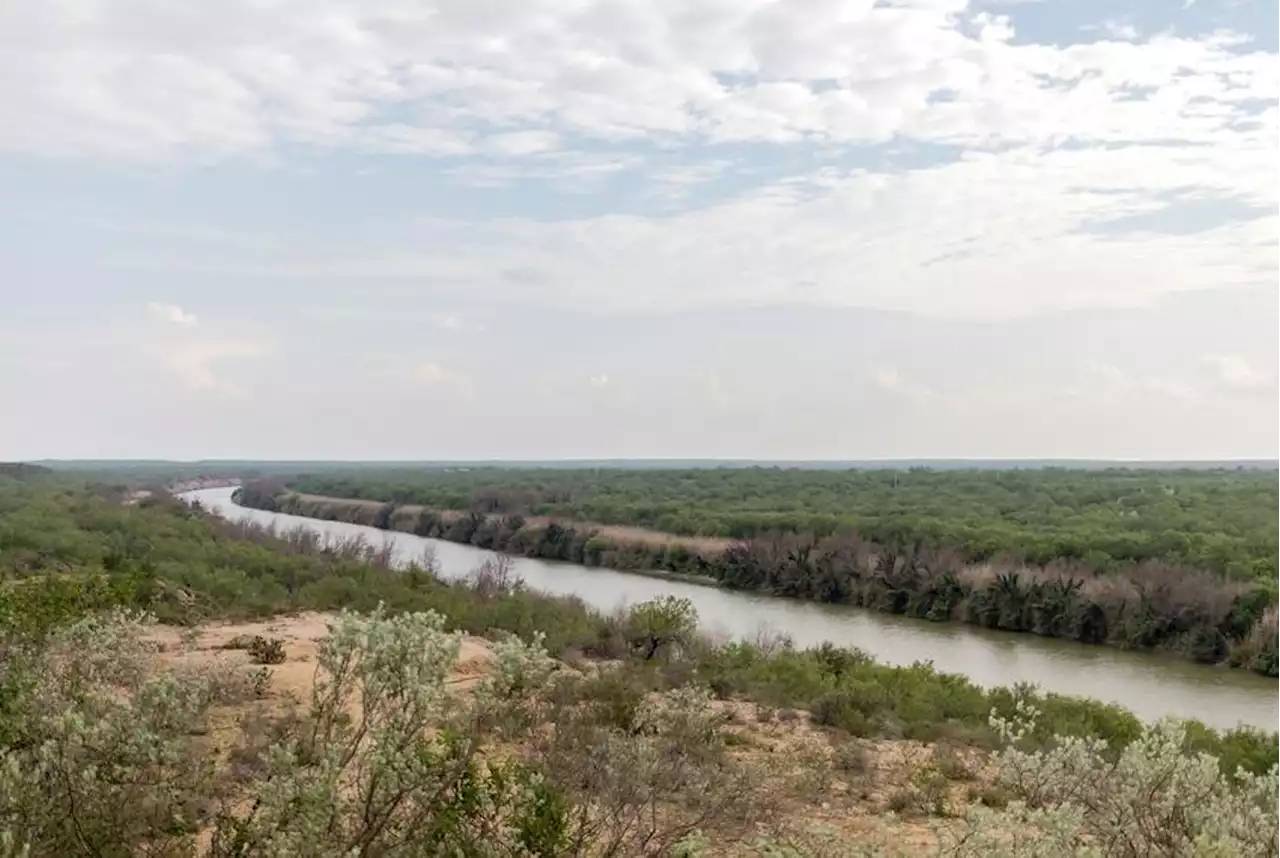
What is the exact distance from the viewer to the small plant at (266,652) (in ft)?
43.3

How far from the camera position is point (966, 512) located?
171 feet

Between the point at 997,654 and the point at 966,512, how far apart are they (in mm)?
26323

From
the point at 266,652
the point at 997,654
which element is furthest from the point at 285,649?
the point at 997,654

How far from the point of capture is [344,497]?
8456 centimetres

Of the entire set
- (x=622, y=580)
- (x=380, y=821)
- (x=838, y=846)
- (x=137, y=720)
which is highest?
(x=137, y=720)

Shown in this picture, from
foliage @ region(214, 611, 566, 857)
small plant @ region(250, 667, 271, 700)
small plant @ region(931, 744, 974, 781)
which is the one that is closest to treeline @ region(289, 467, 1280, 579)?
small plant @ region(931, 744, 974, 781)

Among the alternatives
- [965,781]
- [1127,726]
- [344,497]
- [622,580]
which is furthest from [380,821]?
[344,497]

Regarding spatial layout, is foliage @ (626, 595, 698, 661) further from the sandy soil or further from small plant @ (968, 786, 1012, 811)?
small plant @ (968, 786, 1012, 811)

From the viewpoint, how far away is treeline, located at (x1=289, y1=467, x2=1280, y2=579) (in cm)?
3412

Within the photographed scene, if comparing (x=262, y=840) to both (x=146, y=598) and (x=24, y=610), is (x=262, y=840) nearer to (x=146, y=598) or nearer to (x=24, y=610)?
(x=24, y=610)

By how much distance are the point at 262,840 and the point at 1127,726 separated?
535 inches

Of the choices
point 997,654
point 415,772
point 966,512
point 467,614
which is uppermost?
point 415,772

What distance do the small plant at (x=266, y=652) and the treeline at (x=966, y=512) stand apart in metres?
26.9

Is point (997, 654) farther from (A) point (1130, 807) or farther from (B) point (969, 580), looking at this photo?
(A) point (1130, 807)
